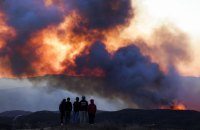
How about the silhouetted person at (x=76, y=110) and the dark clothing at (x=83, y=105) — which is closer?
the dark clothing at (x=83, y=105)

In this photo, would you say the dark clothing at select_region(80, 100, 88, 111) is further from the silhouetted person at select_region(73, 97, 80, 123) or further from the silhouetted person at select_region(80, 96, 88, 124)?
the silhouetted person at select_region(73, 97, 80, 123)

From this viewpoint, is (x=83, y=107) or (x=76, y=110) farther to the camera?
(x=76, y=110)

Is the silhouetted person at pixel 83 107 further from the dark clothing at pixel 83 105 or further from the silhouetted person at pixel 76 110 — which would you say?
the silhouetted person at pixel 76 110

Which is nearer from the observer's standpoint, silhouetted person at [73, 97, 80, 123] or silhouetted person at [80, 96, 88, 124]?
silhouetted person at [80, 96, 88, 124]

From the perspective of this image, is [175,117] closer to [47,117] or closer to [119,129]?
[47,117]

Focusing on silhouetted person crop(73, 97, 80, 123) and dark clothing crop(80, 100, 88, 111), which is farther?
silhouetted person crop(73, 97, 80, 123)

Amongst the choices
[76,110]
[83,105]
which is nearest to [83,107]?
[83,105]

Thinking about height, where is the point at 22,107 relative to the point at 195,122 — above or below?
above

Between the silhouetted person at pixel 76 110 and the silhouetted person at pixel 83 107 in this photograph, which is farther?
the silhouetted person at pixel 76 110

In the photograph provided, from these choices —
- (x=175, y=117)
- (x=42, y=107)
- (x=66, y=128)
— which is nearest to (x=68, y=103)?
(x=66, y=128)

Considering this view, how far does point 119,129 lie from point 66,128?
3.43 meters

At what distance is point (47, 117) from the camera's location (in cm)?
8769

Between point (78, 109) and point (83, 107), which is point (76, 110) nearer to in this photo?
point (78, 109)

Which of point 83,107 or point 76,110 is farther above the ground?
point 83,107
